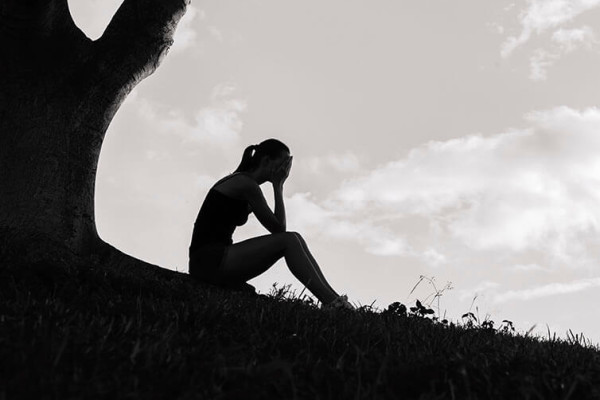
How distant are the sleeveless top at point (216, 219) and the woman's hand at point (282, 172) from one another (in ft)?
1.72

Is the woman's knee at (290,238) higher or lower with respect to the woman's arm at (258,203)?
lower

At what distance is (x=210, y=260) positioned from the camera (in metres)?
7.28

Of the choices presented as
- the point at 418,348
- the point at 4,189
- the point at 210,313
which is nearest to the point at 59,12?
the point at 4,189

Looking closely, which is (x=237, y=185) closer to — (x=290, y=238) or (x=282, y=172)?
(x=282, y=172)

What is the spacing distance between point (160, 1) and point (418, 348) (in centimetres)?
625

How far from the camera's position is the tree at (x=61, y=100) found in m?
8.16

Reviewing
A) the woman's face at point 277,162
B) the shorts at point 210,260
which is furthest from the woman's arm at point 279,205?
the shorts at point 210,260

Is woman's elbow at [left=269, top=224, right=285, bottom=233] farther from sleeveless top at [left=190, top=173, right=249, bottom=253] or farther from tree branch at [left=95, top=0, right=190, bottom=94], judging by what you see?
tree branch at [left=95, top=0, right=190, bottom=94]

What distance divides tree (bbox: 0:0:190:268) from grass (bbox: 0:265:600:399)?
277cm

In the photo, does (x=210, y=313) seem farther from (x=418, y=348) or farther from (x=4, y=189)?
(x=4, y=189)

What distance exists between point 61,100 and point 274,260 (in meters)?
3.38

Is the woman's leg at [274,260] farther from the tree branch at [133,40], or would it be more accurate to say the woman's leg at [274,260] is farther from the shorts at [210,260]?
the tree branch at [133,40]

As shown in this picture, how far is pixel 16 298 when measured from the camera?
4703 mm

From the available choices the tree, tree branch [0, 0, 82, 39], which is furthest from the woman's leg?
tree branch [0, 0, 82, 39]
